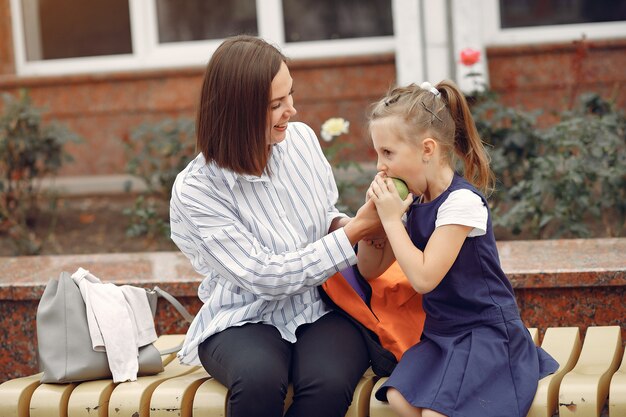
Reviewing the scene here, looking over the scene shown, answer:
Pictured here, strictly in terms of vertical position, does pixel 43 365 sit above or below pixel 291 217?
below

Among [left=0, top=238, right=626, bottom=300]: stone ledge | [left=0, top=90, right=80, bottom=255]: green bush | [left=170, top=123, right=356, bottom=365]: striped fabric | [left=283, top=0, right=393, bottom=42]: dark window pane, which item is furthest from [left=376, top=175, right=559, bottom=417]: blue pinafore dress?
[left=283, top=0, right=393, bottom=42]: dark window pane

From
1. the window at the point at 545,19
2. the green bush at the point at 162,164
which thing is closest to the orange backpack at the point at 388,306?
the green bush at the point at 162,164

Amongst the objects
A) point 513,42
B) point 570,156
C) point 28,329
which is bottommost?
point 28,329

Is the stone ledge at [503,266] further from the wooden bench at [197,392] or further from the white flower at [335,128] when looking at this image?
the white flower at [335,128]

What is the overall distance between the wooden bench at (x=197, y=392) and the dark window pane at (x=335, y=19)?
4815 mm

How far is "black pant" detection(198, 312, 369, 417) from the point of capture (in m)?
3.00

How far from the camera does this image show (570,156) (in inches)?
203

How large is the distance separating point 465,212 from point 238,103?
0.76 meters

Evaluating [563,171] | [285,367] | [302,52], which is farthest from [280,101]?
[302,52]

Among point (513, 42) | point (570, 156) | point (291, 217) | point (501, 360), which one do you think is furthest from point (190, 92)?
point (501, 360)

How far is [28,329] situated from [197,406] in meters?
1.27

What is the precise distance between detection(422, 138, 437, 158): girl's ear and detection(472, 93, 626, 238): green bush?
73.9 inches

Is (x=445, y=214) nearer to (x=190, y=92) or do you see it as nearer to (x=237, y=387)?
(x=237, y=387)

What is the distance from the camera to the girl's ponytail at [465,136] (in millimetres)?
3113
